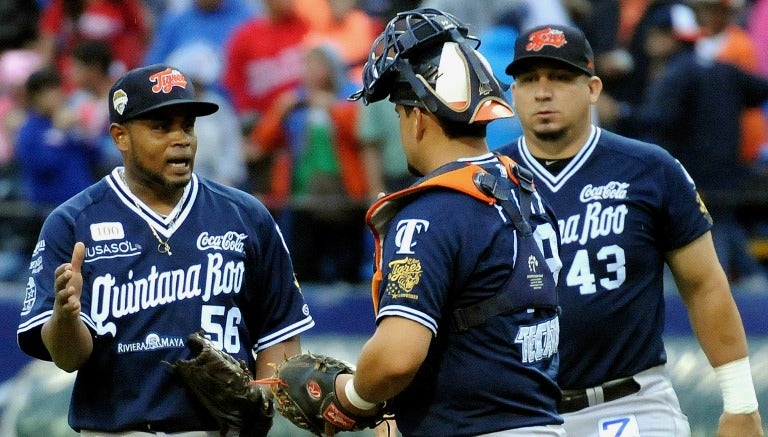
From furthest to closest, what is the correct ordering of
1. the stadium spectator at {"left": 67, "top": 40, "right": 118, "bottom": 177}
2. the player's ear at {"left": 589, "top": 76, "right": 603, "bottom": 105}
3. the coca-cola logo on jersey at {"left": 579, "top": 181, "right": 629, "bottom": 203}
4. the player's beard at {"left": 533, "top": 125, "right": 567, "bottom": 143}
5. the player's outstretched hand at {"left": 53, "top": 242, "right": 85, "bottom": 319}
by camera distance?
the stadium spectator at {"left": 67, "top": 40, "right": 118, "bottom": 177} → the player's ear at {"left": 589, "top": 76, "right": 603, "bottom": 105} → the player's beard at {"left": 533, "top": 125, "right": 567, "bottom": 143} → the coca-cola logo on jersey at {"left": 579, "top": 181, "right": 629, "bottom": 203} → the player's outstretched hand at {"left": 53, "top": 242, "right": 85, "bottom": 319}

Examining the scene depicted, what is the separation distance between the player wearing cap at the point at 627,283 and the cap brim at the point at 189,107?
148 centimetres

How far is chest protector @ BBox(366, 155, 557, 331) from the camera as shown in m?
4.27

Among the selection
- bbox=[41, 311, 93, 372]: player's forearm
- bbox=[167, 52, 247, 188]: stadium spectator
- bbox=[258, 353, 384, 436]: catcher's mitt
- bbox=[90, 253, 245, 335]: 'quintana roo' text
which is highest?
bbox=[167, 52, 247, 188]: stadium spectator

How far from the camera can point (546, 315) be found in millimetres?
4430

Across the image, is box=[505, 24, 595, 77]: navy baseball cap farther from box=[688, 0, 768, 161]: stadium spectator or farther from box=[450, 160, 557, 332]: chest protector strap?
box=[688, 0, 768, 161]: stadium spectator

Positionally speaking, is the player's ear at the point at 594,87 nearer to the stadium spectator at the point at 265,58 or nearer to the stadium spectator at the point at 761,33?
the stadium spectator at the point at 265,58

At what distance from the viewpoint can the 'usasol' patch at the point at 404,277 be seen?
4.17 meters

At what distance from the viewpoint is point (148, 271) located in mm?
5160

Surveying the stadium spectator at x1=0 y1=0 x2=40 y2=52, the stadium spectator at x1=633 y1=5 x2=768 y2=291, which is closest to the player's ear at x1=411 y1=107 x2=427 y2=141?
the stadium spectator at x1=633 y1=5 x2=768 y2=291

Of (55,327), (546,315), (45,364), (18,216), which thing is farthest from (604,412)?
(18,216)

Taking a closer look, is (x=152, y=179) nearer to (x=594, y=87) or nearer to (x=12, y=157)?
(x=594, y=87)

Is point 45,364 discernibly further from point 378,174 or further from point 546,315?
point 546,315

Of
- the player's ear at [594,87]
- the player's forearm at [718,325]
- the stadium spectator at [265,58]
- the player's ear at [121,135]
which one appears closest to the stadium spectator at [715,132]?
the stadium spectator at [265,58]

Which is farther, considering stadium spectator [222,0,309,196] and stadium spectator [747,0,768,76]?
stadium spectator [747,0,768,76]
